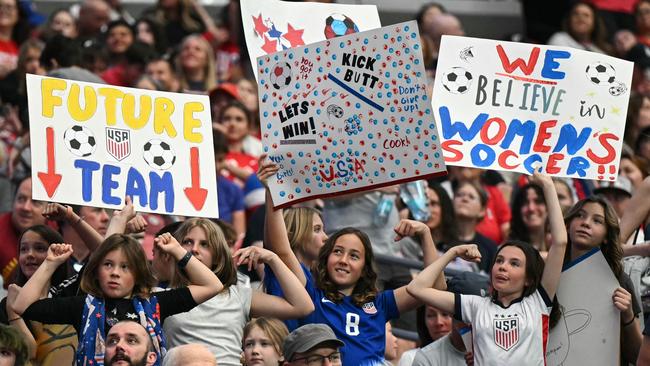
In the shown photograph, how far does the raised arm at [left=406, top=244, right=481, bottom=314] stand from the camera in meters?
9.19

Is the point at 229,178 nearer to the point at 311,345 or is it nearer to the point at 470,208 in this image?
the point at 470,208

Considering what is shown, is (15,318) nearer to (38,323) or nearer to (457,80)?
(38,323)

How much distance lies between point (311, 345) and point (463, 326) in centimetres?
134

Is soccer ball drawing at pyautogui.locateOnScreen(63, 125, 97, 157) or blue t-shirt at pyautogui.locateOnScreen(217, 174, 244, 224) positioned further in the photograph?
blue t-shirt at pyautogui.locateOnScreen(217, 174, 244, 224)

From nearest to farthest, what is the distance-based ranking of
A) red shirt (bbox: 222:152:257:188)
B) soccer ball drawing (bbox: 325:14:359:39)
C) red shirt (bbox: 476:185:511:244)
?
soccer ball drawing (bbox: 325:14:359:39) → red shirt (bbox: 476:185:511:244) → red shirt (bbox: 222:152:257:188)

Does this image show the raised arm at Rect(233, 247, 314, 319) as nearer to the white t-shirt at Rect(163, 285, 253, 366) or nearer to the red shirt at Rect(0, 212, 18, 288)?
the white t-shirt at Rect(163, 285, 253, 366)

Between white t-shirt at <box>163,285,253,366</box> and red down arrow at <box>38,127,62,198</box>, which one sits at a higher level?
red down arrow at <box>38,127,62,198</box>

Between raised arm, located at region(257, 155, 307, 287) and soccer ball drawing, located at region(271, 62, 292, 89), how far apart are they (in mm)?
395

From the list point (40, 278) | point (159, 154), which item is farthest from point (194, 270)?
point (159, 154)

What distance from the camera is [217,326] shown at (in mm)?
9070

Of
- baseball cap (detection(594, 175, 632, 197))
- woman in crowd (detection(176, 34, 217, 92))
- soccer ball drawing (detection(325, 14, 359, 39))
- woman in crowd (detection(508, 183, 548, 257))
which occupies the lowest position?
woman in crowd (detection(508, 183, 548, 257))

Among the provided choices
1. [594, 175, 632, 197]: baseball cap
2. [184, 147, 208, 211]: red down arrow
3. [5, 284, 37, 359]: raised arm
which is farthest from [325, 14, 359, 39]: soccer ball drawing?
[594, 175, 632, 197]: baseball cap

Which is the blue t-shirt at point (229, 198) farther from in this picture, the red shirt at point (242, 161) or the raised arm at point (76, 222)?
the raised arm at point (76, 222)

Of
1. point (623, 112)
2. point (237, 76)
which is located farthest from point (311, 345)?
point (237, 76)
